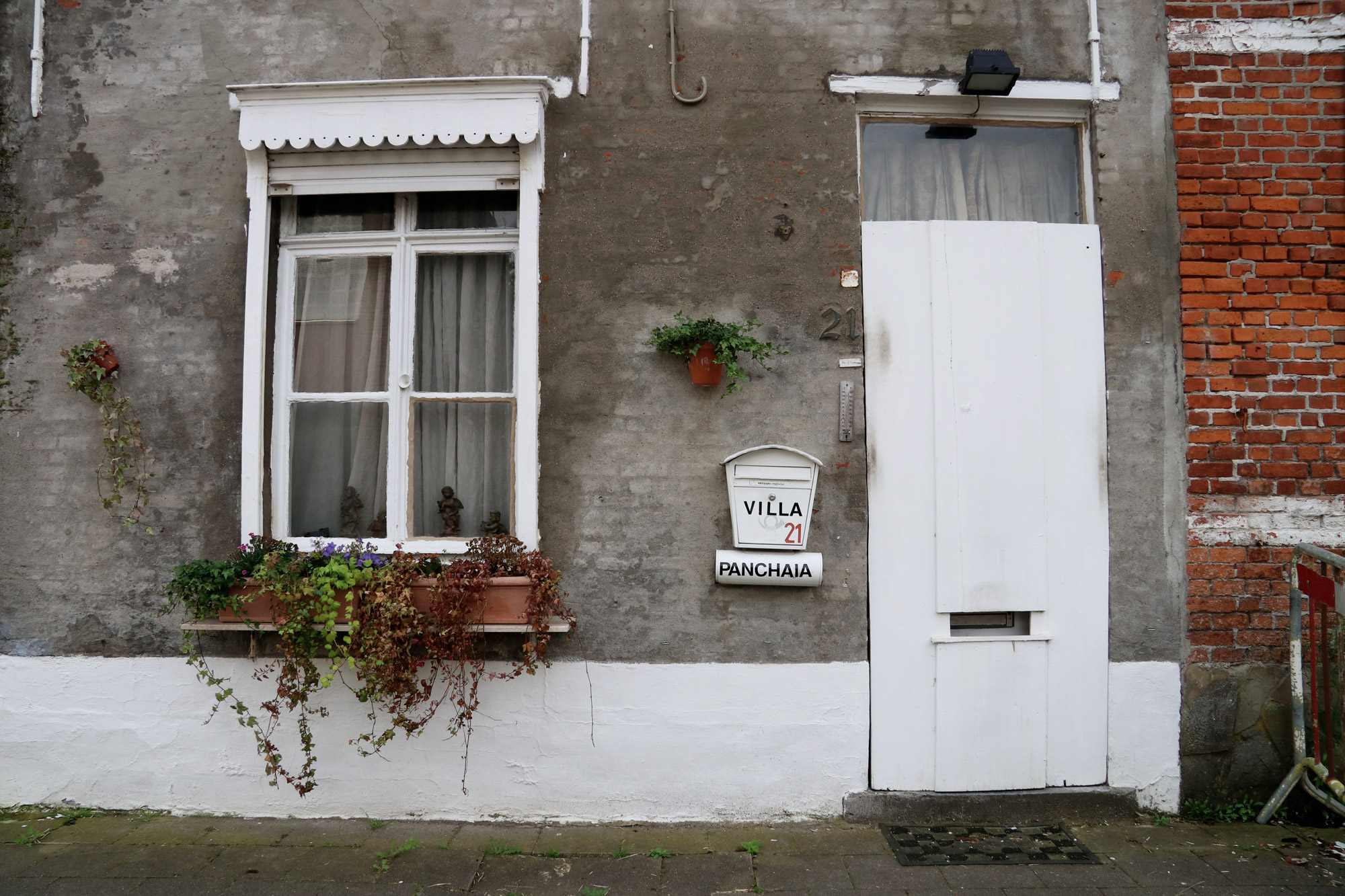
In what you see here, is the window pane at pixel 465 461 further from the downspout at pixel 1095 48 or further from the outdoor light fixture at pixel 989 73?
the downspout at pixel 1095 48

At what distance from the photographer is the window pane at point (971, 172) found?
4496 millimetres

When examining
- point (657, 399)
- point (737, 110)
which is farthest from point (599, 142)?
point (657, 399)

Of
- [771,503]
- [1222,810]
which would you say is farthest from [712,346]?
[1222,810]

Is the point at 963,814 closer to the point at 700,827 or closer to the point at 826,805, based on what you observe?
Answer: the point at 826,805

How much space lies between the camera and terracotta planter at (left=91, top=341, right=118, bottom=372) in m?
4.25

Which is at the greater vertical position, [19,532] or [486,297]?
[486,297]

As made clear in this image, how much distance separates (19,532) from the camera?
4320 millimetres

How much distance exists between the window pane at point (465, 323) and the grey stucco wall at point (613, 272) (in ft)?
1.10

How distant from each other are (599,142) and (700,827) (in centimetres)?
347

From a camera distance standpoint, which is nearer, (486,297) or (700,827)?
(700,827)

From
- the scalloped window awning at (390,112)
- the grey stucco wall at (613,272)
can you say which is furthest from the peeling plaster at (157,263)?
the scalloped window awning at (390,112)

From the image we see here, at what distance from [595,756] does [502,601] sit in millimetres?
926

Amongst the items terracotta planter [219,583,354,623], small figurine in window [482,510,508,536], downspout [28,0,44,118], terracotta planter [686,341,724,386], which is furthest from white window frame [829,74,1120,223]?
downspout [28,0,44,118]

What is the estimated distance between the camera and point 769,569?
413cm
